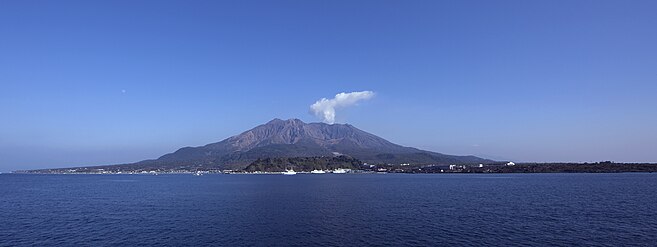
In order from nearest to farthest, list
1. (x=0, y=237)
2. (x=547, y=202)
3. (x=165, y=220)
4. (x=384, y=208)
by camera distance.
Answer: (x=0, y=237) < (x=165, y=220) < (x=384, y=208) < (x=547, y=202)

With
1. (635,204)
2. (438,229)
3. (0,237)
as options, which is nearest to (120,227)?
(0,237)

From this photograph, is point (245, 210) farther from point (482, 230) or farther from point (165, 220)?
point (482, 230)

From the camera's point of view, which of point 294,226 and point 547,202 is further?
point 547,202

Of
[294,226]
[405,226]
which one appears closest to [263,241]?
[294,226]

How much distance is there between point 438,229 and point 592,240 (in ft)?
36.1

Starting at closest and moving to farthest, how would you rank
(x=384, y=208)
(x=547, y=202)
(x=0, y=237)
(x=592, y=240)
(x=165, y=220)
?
(x=592, y=240) → (x=0, y=237) → (x=165, y=220) → (x=384, y=208) → (x=547, y=202)

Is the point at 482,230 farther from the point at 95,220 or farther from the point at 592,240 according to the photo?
the point at 95,220

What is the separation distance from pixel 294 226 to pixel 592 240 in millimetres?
23499

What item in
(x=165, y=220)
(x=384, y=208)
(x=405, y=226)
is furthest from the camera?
(x=384, y=208)

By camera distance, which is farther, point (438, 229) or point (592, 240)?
point (438, 229)

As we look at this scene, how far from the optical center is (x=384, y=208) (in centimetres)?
4981

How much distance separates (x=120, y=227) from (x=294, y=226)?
15.9 metres

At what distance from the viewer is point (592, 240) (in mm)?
29984

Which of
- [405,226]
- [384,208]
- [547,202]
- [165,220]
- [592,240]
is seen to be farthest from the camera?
A: [547,202]
